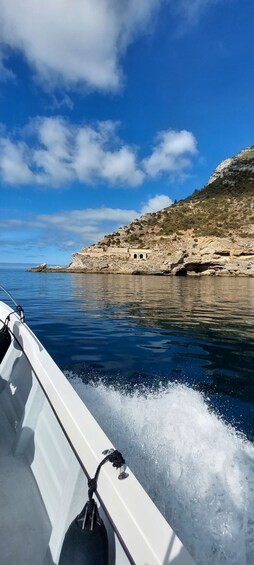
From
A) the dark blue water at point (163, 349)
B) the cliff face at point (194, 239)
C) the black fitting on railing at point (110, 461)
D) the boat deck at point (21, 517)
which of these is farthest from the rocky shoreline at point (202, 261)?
the black fitting on railing at point (110, 461)

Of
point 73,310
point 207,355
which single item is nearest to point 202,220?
point 73,310

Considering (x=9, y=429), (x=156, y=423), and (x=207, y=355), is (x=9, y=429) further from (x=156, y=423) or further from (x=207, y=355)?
(x=207, y=355)

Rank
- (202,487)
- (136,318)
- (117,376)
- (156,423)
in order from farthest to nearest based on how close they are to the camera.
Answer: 1. (136,318)
2. (117,376)
3. (156,423)
4. (202,487)

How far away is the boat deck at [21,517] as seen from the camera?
1.85 meters

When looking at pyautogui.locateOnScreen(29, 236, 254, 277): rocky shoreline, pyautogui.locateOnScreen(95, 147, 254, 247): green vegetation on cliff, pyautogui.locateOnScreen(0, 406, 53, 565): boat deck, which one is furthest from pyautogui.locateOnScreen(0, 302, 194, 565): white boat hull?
pyautogui.locateOnScreen(95, 147, 254, 247): green vegetation on cliff

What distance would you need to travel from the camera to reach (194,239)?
6244 centimetres

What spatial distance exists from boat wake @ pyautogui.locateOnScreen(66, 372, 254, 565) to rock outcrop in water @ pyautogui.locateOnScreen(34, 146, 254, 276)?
166 ft

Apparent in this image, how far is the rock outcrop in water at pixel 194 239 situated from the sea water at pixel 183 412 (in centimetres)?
4616

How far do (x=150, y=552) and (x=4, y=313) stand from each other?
418cm

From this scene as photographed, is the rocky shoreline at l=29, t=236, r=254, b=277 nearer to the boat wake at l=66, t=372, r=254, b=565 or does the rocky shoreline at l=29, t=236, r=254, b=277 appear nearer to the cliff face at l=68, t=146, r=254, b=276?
the cliff face at l=68, t=146, r=254, b=276

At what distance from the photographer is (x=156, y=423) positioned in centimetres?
367

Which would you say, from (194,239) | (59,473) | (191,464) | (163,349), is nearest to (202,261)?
(194,239)

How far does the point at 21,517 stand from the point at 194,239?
206 feet

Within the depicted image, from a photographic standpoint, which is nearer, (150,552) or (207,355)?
(150,552)
